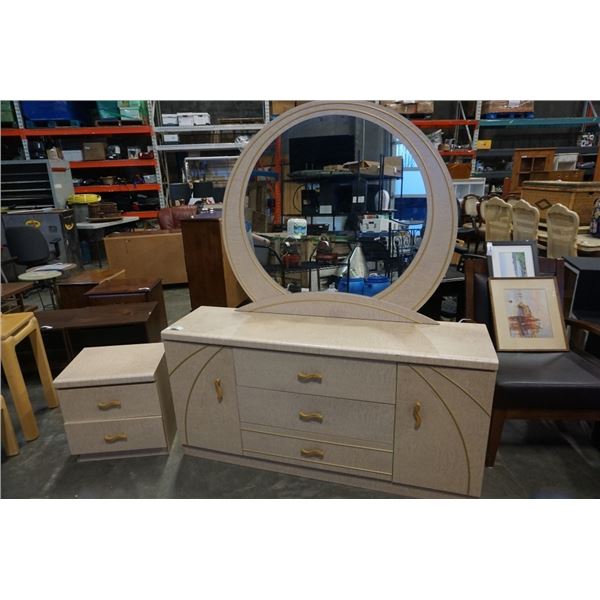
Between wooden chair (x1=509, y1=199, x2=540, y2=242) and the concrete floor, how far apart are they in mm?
2080

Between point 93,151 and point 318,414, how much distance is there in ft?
20.8

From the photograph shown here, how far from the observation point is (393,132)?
5.51 ft

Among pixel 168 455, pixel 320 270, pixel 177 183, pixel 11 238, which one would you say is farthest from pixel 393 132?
pixel 177 183

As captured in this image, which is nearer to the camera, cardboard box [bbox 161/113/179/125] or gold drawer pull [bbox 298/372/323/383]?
gold drawer pull [bbox 298/372/323/383]

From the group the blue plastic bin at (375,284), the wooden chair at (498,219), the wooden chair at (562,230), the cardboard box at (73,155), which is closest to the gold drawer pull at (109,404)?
the blue plastic bin at (375,284)

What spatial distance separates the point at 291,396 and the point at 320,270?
26.0 inches

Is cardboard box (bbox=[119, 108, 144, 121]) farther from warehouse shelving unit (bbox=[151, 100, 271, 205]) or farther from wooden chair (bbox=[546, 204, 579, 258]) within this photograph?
wooden chair (bbox=[546, 204, 579, 258])

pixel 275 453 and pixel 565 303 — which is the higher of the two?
pixel 565 303

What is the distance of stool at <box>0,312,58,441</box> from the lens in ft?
6.54

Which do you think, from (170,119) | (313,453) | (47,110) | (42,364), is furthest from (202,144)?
(313,453)

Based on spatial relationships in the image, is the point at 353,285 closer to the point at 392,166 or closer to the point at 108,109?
the point at 392,166

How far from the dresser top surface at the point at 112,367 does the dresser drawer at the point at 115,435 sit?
23 cm

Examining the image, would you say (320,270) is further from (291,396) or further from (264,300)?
(291,396)


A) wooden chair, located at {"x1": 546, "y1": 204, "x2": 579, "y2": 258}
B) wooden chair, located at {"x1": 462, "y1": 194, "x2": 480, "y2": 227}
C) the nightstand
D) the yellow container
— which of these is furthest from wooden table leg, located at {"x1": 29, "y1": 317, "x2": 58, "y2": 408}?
wooden chair, located at {"x1": 462, "y1": 194, "x2": 480, "y2": 227}
